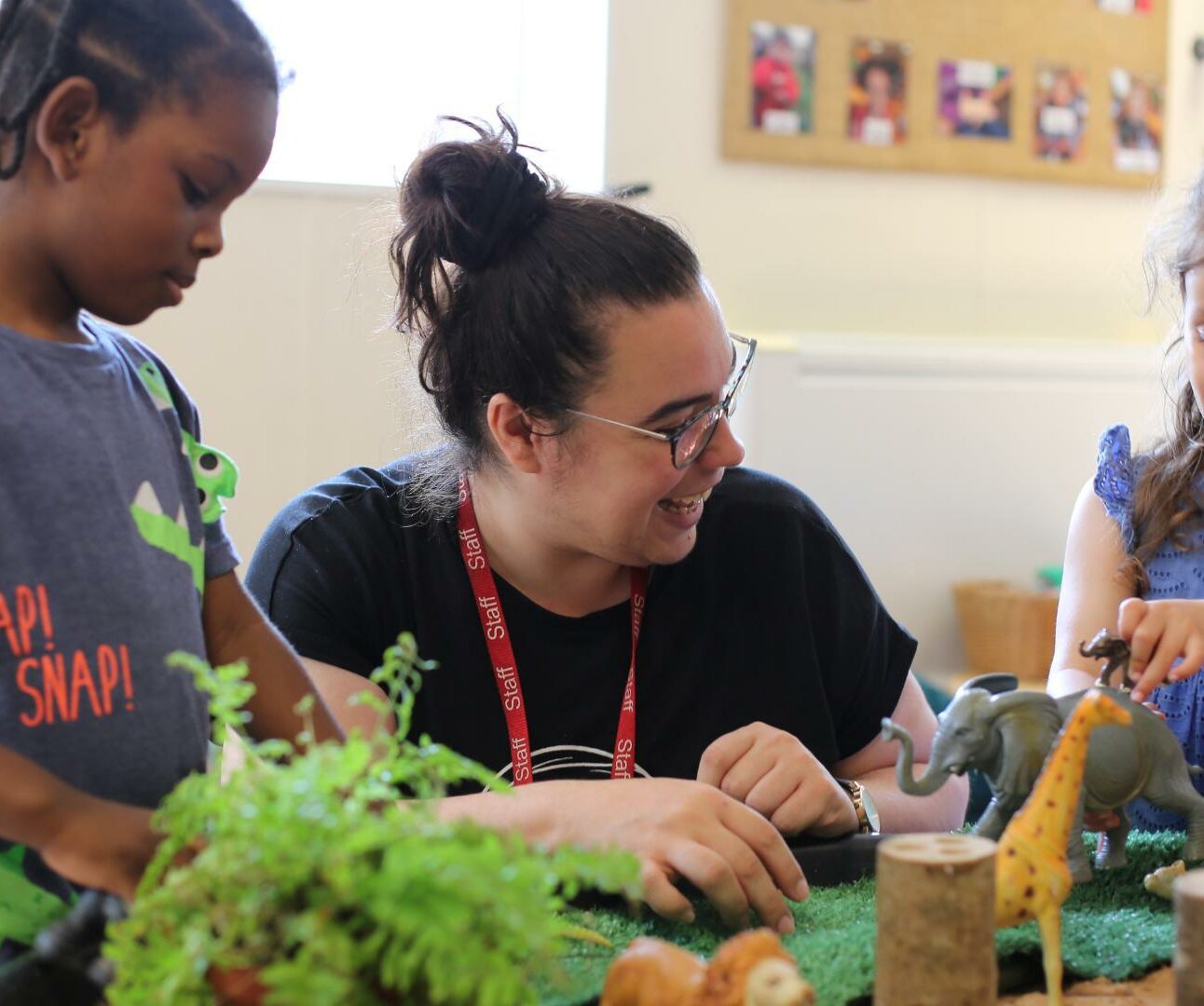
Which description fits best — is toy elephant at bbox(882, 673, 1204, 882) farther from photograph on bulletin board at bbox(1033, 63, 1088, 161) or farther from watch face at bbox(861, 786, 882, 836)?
photograph on bulletin board at bbox(1033, 63, 1088, 161)

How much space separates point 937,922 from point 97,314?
24.5 inches

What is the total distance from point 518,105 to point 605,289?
7.17ft

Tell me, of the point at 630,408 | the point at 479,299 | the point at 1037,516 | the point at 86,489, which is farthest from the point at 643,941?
the point at 1037,516

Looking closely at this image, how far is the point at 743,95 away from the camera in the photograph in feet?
11.5

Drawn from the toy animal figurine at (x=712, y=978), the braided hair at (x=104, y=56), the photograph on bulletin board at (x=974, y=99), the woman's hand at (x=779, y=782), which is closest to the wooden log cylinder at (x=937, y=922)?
the toy animal figurine at (x=712, y=978)

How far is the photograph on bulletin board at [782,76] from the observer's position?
3520mm

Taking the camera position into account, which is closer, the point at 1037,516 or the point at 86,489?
the point at 86,489

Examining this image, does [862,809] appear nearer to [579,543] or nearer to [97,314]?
[579,543]

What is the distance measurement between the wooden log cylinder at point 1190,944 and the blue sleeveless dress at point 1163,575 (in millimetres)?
648

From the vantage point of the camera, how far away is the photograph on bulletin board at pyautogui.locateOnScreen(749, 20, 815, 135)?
3.52 metres

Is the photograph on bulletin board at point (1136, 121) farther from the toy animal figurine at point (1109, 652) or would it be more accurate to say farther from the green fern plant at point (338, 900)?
the green fern plant at point (338, 900)

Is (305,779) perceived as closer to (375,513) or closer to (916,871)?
(916,871)

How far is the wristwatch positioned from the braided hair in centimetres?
79

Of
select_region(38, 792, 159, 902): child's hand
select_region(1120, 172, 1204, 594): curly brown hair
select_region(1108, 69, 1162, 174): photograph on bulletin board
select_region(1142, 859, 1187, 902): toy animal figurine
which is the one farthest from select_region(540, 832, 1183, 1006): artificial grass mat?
select_region(1108, 69, 1162, 174): photograph on bulletin board
